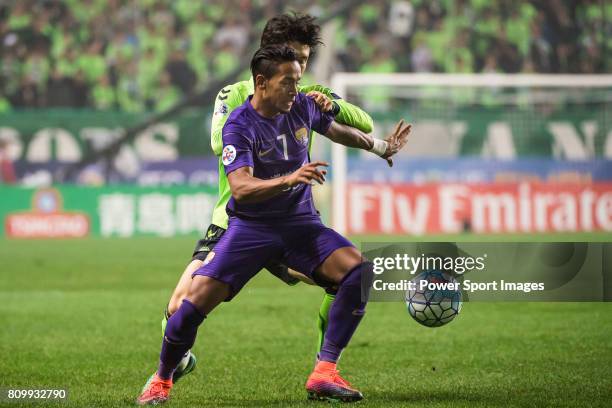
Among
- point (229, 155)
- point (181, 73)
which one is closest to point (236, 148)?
point (229, 155)

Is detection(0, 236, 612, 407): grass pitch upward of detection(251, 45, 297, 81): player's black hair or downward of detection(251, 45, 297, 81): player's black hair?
downward

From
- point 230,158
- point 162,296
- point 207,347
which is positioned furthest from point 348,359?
point 162,296

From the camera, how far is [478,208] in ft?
67.6

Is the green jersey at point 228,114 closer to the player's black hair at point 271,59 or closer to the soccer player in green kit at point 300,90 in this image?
the soccer player in green kit at point 300,90

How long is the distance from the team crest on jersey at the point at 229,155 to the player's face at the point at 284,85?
0.33 m

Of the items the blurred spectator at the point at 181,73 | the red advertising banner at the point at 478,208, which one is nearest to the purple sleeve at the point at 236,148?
the red advertising banner at the point at 478,208

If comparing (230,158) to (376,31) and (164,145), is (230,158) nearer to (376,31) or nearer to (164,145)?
(164,145)

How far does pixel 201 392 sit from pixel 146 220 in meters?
15.7

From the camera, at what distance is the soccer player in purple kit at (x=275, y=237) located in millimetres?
5496

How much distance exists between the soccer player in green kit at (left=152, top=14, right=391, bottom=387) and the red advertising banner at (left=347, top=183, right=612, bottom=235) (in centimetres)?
1381

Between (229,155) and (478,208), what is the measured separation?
15.6 m

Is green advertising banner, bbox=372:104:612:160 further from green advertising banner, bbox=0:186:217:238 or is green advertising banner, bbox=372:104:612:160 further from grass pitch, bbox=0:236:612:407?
grass pitch, bbox=0:236:612:407

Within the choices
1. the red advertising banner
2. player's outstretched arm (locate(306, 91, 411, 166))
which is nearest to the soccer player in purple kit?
player's outstretched arm (locate(306, 91, 411, 166))

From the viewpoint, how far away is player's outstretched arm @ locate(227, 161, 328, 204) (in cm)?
505
